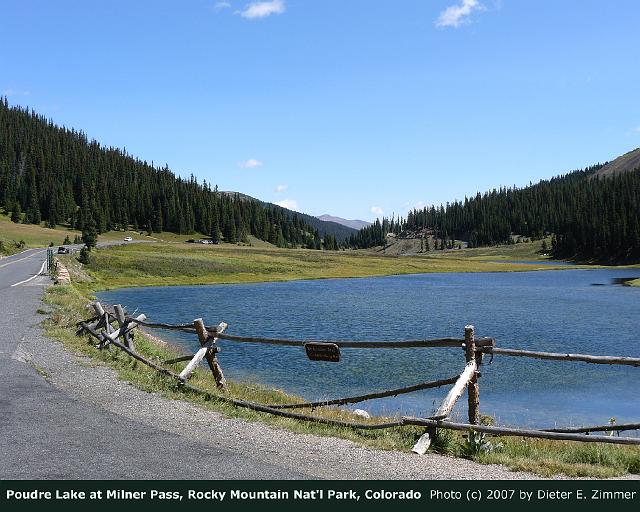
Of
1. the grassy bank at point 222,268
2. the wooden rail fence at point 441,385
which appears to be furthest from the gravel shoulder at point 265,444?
the grassy bank at point 222,268

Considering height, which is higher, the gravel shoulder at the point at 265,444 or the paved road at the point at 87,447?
the paved road at the point at 87,447

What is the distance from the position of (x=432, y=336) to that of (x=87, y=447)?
31.1 metres

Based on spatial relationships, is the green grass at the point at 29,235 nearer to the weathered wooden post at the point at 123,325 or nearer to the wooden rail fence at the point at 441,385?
the weathered wooden post at the point at 123,325

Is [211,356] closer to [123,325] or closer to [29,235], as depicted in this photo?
[123,325]

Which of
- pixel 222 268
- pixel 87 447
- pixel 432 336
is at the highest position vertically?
pixel 222 268

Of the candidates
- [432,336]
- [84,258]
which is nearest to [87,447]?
[432,336]

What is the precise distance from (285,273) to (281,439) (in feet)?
336

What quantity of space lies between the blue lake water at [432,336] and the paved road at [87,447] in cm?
1023

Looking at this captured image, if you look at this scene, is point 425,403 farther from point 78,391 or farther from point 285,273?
point 285,273

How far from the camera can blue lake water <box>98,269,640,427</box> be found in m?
22.3

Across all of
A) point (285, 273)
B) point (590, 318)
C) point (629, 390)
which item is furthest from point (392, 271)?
point (629, 390)

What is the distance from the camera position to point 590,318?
48438 mm

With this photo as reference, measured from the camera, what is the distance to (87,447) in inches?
406

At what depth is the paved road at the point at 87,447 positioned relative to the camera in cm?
909
